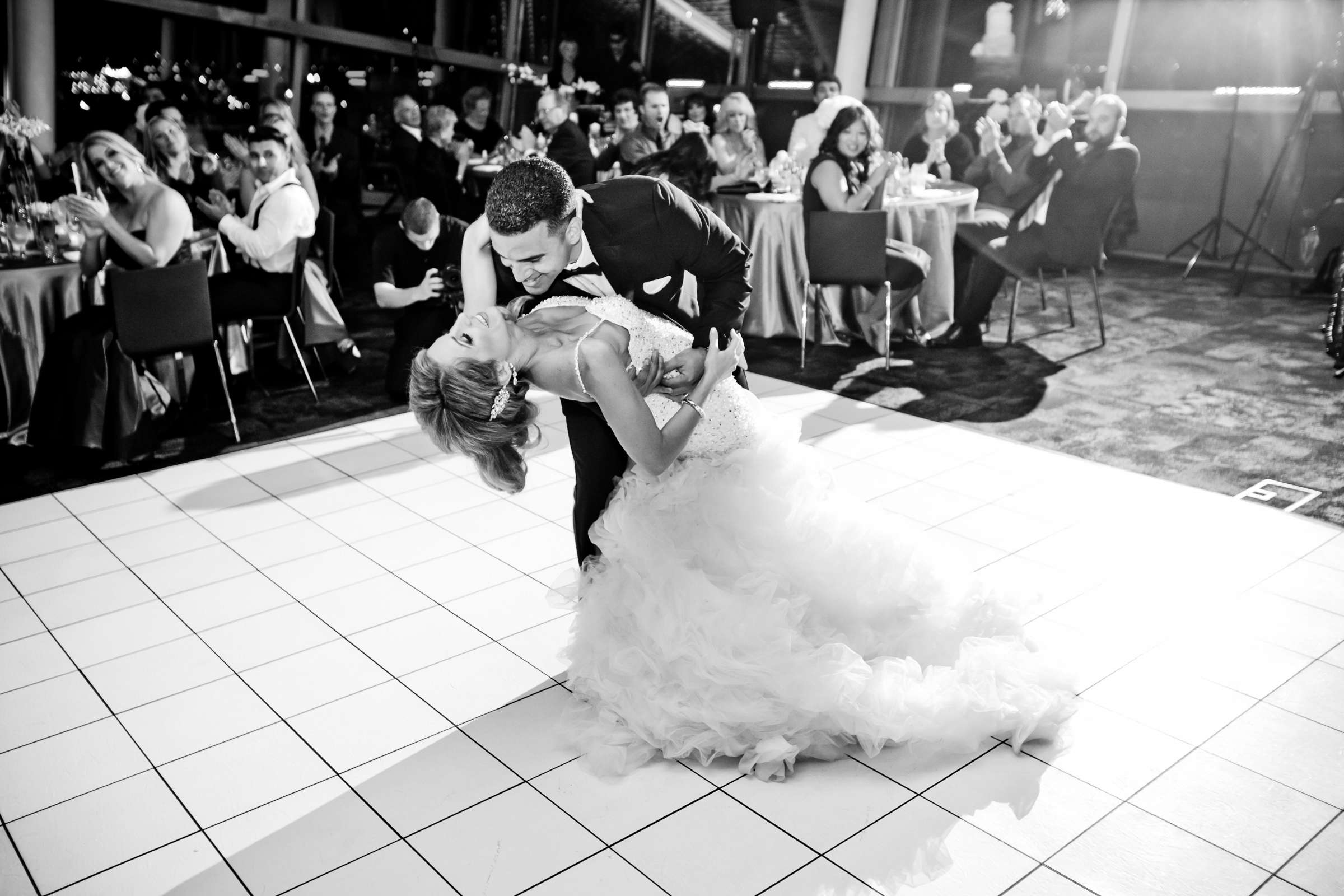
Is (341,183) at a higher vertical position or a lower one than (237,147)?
lower

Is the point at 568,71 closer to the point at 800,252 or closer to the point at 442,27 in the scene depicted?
the point at 442,27

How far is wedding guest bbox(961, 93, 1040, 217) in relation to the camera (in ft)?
24.3

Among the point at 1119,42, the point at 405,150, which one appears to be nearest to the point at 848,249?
the point at 405,150

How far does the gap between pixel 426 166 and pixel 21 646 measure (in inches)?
186

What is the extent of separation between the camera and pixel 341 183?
24.4ft

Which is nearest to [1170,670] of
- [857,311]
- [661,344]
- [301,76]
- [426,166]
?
[661,344]

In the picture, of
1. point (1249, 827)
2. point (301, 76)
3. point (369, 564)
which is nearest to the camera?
point (1249, 827)

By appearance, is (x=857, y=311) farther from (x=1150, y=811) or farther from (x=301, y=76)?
(x=301, y=76)

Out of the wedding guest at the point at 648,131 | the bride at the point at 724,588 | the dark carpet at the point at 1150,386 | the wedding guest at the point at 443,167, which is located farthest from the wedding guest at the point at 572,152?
the bride at the point at 724,588

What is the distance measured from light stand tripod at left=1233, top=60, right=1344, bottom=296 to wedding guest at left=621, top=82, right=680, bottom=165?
442cm

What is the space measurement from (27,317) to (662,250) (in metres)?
3.02

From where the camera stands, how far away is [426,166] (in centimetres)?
680

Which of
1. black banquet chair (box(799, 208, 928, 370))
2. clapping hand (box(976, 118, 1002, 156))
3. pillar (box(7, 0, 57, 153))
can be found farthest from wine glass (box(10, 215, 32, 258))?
clapping hand (box(976, 118, 1002, 156))

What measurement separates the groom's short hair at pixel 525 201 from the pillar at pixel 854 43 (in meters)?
9.65
